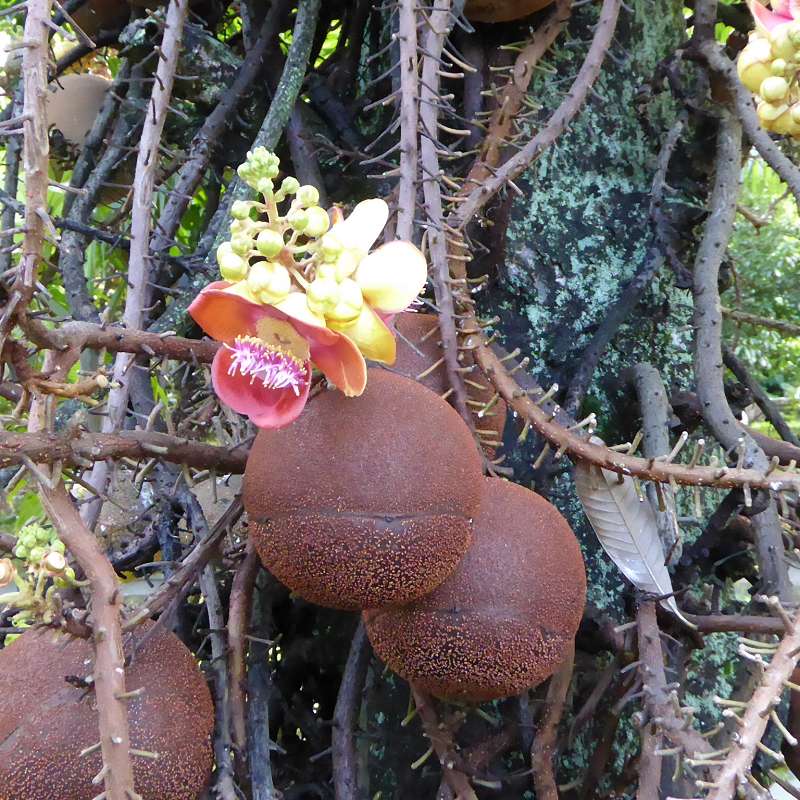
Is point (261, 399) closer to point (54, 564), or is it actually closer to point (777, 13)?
point (54, 564)

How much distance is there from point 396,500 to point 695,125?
726 mm

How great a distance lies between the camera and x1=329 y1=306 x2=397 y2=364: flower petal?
21.0 inches

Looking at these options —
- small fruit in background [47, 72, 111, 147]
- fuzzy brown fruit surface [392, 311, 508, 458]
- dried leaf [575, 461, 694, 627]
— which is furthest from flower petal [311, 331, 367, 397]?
small fruit in background [47, 72, 111, 147]

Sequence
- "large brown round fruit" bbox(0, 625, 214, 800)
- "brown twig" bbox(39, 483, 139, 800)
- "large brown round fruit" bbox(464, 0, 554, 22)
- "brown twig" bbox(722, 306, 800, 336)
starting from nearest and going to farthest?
"brown twig" bbox(39, 483, 139, 800) < "large brown round fruit" bbox(0, 625, 214, 800) < "large brown round fruit" bbox(464, 0, 554, 22) < "brown twig" bbox(722, 306, 800, 336)

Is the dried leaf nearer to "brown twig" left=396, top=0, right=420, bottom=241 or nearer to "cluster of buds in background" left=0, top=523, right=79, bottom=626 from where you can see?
"brown twig" left=396, top=0, right=420, bottom=241

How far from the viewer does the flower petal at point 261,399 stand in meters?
0.54

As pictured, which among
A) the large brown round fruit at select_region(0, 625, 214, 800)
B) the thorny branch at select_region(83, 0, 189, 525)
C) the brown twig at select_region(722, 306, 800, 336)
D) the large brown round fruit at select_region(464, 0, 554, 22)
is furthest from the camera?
the brown twig at select_region(722, 306, 800, 336)

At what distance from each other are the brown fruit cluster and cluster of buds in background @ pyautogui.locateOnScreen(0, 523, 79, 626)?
12 cm

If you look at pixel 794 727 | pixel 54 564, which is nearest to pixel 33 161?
pixel 54 564

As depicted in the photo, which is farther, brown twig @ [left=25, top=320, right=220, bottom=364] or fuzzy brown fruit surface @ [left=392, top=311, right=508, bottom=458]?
fuzzy brown fruit surface @ [left=392, top=311, right=508, bottom=458]

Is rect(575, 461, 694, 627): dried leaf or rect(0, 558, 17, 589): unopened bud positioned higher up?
rect(0, 558, 17, 589): unopened bud

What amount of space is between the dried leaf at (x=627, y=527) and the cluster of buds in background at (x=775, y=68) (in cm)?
29

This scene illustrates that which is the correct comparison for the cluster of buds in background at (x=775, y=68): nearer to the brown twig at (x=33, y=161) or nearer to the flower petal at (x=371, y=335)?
the flower petal at (x=371, y=335)

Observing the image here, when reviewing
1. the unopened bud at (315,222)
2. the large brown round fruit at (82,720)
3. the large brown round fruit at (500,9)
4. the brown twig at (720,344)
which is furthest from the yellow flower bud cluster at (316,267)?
the large brown round fruit at (500,9)
